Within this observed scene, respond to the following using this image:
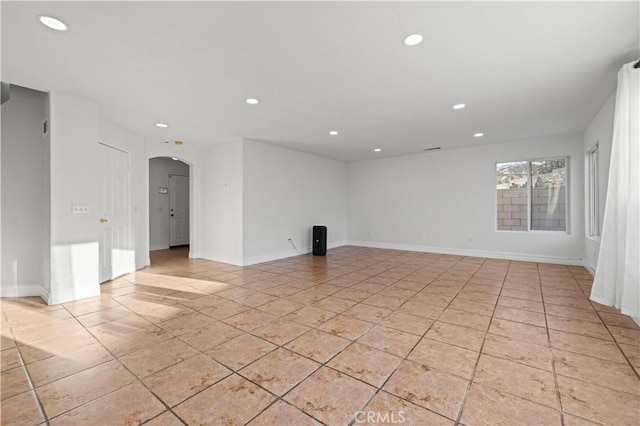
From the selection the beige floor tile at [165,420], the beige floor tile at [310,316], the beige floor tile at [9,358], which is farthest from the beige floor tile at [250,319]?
the beige floor tile at [9,358]

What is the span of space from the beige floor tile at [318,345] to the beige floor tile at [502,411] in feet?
3.18

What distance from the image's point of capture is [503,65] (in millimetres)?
2723

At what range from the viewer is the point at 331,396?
169 centimetres

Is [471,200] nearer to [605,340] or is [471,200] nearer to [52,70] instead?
[605,340]

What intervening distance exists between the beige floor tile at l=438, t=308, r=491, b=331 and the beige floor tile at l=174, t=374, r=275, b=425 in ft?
6.65

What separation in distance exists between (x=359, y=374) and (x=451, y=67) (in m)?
2.93

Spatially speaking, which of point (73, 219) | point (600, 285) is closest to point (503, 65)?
point (600, 285)

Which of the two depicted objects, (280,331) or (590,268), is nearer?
(280,331)

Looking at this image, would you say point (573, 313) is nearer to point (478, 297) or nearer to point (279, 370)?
point (478, 297)

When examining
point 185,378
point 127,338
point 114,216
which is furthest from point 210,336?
point 114,216

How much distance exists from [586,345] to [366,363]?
1.95 meters

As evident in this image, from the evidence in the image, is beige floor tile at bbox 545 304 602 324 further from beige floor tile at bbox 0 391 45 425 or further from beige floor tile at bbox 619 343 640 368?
beige floor tile at bbox 0 391 45 425

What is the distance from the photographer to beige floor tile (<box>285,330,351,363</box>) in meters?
2.16

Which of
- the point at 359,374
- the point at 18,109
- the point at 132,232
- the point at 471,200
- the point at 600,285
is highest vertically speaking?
the point at 18,109
